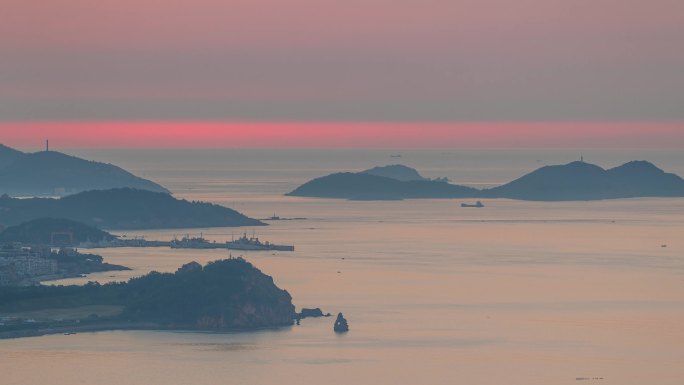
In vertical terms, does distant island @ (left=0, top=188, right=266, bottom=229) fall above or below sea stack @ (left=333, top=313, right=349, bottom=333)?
above

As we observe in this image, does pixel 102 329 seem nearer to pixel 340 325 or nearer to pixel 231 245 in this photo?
pixel 340 325

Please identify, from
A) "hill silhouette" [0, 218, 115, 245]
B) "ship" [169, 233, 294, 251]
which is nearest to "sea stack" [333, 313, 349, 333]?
"ship" [169, 233, 294, 251]

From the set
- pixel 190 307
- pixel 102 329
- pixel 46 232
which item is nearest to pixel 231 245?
pixel 46 232

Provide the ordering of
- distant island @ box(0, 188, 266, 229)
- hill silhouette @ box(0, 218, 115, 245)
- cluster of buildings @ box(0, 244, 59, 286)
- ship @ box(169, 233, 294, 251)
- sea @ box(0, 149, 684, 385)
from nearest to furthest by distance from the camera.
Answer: sea @ box(0, 149, 684, 385), cluster of buildings @ box(0, 244, 59, 286), ship @ box(169, 233, 294, 251), hill silhouette @ box(0, 218, 115, 245), distant island @ box(0, 188, 266, 229)

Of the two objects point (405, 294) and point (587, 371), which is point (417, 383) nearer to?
point (587, 371)

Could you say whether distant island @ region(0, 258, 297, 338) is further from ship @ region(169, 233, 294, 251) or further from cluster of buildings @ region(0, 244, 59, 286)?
ship @ region(169, 233, 294, 251)

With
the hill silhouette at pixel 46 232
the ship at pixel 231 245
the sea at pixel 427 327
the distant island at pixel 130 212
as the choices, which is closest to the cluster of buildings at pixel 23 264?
the sea at pixel 427 327

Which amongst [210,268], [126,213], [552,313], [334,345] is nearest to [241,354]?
[334,345]
